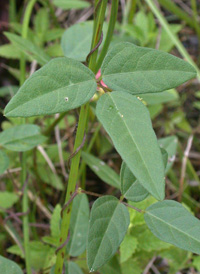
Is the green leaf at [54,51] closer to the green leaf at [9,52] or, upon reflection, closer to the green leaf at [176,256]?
the green leaf at [9,52]

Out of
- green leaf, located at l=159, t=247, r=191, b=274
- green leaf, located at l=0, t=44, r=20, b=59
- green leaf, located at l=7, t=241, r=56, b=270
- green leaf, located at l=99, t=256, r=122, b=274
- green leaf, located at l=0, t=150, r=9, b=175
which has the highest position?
green leaf, located at l=0, t=44, r=20, b=59

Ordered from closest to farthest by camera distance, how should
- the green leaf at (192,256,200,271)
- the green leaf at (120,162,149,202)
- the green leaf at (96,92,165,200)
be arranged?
the green leaf at (96,92,165,200) < the green leaf at (120,162,149,202) < the green leaf at (192,256,200,271)

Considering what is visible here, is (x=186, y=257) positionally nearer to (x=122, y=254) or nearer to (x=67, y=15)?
(x=122, y=254)

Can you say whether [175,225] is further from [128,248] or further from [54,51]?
[54,51]

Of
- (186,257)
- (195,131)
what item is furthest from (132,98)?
(195,131)

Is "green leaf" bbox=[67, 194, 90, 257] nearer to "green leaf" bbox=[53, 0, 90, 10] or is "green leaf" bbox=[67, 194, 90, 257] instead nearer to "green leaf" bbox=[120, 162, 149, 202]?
"green leaf" bbox=[120, 162, 149, 202]

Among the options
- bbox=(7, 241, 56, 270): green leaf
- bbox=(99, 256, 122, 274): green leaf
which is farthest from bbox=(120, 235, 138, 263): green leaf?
bbox=(7, 241, 56, 270): green leaf
